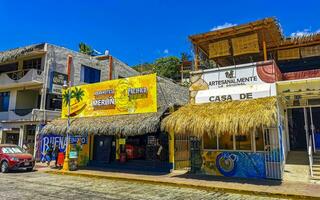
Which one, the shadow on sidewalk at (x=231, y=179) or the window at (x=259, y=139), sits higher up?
the window at (x=259, y=139)

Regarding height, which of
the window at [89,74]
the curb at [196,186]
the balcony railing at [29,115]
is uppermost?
the window at [89,74]

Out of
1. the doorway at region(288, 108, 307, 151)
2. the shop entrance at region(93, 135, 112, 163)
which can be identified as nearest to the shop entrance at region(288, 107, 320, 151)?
the doorway at region(288, 108, 307, 151)

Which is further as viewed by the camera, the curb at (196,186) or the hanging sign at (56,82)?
the hanging sign at (56,82)

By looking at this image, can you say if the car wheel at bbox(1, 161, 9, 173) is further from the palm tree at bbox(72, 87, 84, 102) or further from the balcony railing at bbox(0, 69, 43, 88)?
the balcony railing at bbox(0, 69, 43, 88)

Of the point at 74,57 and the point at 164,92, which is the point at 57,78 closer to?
the point at 74,57

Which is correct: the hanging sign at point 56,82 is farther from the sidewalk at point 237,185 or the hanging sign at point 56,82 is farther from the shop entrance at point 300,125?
the shop entrance at point 300,125

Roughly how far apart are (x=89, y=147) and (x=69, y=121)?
2546mm

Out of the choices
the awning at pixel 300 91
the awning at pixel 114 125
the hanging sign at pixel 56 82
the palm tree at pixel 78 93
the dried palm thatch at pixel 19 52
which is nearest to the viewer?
the awning at pixel 300 91

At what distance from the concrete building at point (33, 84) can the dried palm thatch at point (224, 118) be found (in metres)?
14.3

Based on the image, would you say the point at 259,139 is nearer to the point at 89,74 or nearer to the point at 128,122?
the point at 128,122

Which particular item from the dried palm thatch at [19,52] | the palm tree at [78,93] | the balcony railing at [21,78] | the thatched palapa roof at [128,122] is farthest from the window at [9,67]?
the thatched palapa roof at [128,122]

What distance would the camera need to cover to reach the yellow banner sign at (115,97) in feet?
53.4

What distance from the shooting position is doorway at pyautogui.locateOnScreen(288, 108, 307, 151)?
16516mm

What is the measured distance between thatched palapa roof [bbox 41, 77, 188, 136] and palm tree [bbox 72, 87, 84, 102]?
1.57 m
